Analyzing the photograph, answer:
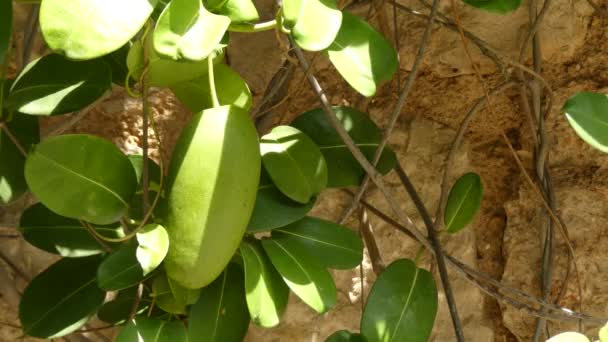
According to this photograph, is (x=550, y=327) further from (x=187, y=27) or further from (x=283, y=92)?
(x=187, y=27)

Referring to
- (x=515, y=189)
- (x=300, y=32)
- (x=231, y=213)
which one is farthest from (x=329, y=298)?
(x=515, y=189)

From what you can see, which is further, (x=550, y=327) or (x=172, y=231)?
(x=550, y=327)

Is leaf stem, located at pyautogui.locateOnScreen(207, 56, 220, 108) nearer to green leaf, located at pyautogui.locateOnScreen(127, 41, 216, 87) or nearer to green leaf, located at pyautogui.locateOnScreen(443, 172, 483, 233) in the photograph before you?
green leaf, located at pyautogui.locateOnScreen(127, 41, 216, 87)

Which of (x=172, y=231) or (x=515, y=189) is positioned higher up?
(x=172, y=231)

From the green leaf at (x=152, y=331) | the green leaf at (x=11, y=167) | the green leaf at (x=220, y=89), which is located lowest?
the green leaf at (x=152, y=331)

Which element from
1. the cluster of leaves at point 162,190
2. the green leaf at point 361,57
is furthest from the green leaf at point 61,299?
the green leaf at point 361,57

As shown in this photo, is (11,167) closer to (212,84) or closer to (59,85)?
(59,85)

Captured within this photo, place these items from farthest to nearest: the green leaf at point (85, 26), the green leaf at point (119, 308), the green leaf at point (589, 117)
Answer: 1. the green leaf at point (119, 308)
2. the green leaf at point (589, 117)
3. the green leaf at point (85, 26)

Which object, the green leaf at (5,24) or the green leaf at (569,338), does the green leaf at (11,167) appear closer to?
the green leaf at (5,24)
